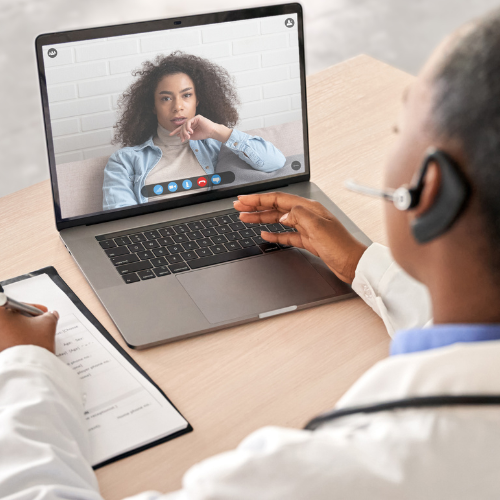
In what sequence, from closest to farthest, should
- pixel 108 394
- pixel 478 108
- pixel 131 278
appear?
pixel 478 108
pixel 108 394
pixel 131 278

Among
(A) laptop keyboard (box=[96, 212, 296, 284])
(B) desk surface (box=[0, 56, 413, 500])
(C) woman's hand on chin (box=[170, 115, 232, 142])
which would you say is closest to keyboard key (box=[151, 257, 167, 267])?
(A) laptop keyboard (box=[96, 212, 296, 284])

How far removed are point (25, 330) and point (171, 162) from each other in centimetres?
40

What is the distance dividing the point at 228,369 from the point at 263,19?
0.61 meters

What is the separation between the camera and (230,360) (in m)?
0.83

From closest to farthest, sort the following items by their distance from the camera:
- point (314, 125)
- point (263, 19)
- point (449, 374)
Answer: point (449, 374)
point (263, 19)
point (314, 125)

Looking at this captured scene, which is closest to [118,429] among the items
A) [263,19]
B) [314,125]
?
[263,19]

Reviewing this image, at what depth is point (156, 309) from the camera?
0.89m

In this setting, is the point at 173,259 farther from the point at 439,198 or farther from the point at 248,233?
the point at 439,198

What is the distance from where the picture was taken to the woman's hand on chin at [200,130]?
1.05m

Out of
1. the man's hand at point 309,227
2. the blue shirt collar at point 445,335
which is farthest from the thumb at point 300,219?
Result: the blue shirt collar at point 445,335

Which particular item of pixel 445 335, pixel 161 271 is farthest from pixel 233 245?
pixel 445 335

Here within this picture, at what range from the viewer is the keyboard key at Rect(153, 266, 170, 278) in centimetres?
95

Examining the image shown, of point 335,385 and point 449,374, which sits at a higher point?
point 449,374

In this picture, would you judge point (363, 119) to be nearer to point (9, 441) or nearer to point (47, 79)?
point (47, 79)
